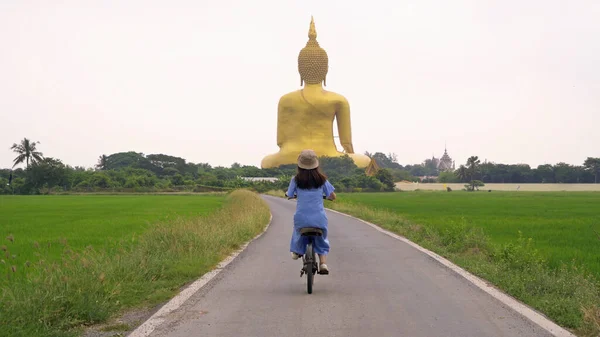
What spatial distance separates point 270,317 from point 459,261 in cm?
539

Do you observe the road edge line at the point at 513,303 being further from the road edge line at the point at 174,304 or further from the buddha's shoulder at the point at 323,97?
the buddha's shoulder at the point at 323,97

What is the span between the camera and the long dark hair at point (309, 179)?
25.3 feet

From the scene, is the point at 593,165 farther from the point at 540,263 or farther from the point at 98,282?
the point at 98,282

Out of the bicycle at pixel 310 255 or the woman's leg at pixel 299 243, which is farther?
the woman's leg at pixel 299 243

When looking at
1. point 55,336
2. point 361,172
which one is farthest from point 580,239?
→ point 361,172

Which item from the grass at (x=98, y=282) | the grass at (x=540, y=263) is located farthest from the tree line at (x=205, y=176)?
Result: the grass at (x=98, y=282)

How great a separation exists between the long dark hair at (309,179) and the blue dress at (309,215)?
5cm

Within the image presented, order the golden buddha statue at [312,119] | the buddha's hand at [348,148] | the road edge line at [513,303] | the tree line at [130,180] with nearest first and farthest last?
the road edge line at [513,303], the tree line at [130,180], the golden buddha statue at [312,119], the buddha's hand at [348,148]

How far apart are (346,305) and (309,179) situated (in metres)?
1.78

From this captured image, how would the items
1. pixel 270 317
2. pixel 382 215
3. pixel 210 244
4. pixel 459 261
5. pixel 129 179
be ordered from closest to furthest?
pixel 270 317 → pixel 459 261 → pixel 210 244 → pixel 382 215 → pixel 129 179

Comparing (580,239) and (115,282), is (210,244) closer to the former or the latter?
(115,282)

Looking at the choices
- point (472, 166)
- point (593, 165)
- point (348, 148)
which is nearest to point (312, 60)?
point (348, 148)

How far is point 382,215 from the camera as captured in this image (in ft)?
74.7

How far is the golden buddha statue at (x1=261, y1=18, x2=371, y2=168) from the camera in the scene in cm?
7856
